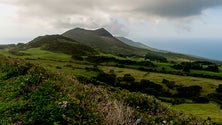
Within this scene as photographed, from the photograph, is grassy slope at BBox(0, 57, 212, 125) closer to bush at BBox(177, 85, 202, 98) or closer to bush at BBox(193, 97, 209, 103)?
bush at BBox(193, 97, 209, 103)

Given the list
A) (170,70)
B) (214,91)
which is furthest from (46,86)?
(170,70)

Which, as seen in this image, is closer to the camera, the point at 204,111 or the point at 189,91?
the point at 204,111

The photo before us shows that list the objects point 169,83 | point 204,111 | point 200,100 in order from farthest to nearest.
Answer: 1. point 169,83
2. point 200,100
3. point 204,111

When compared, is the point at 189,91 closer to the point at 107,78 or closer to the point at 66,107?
the point at 107,78

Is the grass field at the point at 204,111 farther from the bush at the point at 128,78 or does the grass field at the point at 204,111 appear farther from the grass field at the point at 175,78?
the bush at the point at 128,78

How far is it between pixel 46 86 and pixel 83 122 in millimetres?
5726

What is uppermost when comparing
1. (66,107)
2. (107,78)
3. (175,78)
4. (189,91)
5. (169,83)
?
(66,107)

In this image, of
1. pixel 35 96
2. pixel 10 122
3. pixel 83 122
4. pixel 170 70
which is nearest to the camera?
pixel 83 122

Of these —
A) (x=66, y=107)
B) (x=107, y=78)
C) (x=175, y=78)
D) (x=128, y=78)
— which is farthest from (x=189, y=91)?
(x=66, y=107)

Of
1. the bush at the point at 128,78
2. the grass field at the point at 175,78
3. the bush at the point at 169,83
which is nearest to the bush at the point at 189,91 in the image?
the grass field at the point at 175,78

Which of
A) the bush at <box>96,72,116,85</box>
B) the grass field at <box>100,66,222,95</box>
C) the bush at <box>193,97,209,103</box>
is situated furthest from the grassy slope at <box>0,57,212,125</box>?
the grass field at <box>100,66,222,95</box>

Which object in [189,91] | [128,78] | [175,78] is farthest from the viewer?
[175,78]

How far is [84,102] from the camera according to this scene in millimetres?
16156

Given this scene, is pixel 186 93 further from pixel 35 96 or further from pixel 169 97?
pixel 35 96
